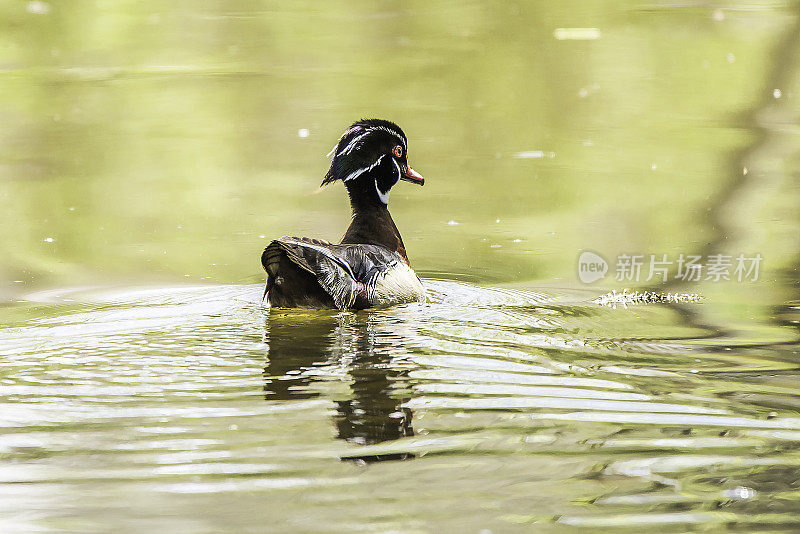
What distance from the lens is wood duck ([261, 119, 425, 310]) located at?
294 inches

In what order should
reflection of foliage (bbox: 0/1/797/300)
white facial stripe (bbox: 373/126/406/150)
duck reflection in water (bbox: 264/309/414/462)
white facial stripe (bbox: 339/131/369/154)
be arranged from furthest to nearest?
1. reflection of foliage (bbox: 0/1/797/300)
2. white facial stripe (bbox: 373/126/406/150)
3. white facial stripe (bbox: 339/131/369/154)
4. duck reflection in water (bbox: 264/309/414/462)

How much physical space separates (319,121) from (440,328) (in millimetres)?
6883

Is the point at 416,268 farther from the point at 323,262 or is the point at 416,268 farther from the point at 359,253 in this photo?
the point at 323,262

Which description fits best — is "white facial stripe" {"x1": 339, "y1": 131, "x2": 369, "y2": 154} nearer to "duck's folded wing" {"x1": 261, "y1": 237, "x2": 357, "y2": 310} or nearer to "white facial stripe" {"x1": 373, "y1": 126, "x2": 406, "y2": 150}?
"white facial stripe" {"x1": 373, "y1": 126, "x2": 406, "y2": 150}

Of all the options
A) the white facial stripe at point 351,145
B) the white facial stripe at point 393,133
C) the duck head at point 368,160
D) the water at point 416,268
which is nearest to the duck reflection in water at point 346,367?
the water at point 416,268

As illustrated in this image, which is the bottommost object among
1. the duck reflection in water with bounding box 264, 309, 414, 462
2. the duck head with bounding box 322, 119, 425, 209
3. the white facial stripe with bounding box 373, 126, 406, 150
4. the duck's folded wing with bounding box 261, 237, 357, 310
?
the duck reflection in water with bounding box 264, 309, 414, 462

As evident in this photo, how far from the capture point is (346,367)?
20.1 ft

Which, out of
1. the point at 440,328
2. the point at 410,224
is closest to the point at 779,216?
the point at 410,224

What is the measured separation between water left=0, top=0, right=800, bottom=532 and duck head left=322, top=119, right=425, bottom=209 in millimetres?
942

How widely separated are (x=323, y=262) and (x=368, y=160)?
1.36 metres

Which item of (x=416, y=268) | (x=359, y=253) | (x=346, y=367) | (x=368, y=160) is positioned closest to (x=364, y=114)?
(x=416, y=268)

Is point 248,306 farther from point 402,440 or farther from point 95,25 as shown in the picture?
point 95,25

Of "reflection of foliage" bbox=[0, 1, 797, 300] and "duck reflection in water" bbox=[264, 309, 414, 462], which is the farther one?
"reflection of foliage" bbox=[0, 1, 797, 300]

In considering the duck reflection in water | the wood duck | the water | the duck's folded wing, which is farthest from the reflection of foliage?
the duck reflection in water
